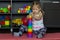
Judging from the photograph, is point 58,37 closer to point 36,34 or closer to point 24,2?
point 36,34

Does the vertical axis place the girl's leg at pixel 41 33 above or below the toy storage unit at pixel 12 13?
below

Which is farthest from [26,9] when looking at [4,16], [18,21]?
[4,16]

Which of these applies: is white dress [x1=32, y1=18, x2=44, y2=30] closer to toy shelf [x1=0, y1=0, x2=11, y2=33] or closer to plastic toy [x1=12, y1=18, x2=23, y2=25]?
plastic toy [x1=12, y1=18, x2=23, y2=25]

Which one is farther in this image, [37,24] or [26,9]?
[26,9]

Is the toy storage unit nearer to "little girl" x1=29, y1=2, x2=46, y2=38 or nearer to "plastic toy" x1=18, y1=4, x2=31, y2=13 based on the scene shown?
"plastic toy" x1=18, y1=4, x2=31, y2=13

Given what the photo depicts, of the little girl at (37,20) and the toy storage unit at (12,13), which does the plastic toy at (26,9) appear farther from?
the little girl at (37,20)

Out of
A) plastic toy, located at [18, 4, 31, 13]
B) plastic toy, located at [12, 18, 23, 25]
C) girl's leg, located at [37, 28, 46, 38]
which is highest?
plastic toy, located at [18, 4, 31, 13]

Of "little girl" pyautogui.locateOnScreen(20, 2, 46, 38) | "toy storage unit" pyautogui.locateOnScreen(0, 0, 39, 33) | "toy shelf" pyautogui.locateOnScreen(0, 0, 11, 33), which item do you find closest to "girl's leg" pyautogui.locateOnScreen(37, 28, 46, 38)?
Result: "little girl" pyautogui.locateOnScreen(20, 2, 46, 38)

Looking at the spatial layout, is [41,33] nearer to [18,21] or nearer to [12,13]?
[18,21]

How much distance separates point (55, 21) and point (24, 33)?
578 millimetres

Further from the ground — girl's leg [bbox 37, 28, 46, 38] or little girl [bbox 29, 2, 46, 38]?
little girl [bbox 29, 2, 46, 38]

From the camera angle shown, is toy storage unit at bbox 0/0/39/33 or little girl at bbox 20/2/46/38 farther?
toy storage unit at bbox 0/0/39/33

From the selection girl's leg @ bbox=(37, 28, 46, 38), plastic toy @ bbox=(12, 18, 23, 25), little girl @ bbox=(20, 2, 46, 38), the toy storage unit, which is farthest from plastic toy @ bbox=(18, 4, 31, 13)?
girl's leg @ bbox=(37, 28, 46, 38)

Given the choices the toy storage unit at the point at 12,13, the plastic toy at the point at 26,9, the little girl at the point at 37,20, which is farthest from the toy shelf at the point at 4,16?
the little girl at the point at 37,20
